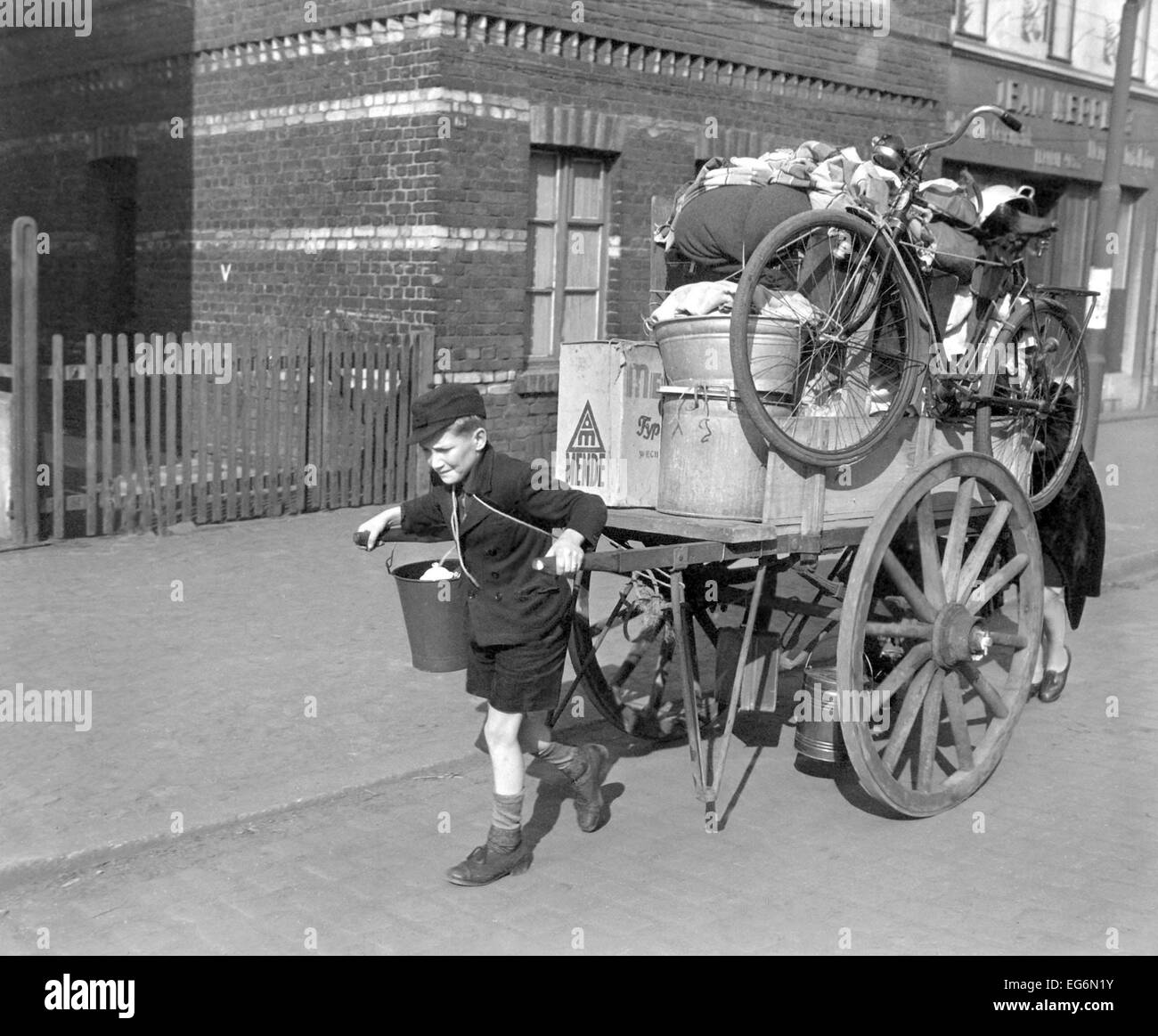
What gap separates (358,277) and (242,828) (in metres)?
8.15

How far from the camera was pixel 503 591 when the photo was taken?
4.71 m

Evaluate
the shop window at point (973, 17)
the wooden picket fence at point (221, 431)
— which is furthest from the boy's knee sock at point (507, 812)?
the shop window at point (973, 17)

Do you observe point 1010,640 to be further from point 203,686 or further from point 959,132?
point 203,686

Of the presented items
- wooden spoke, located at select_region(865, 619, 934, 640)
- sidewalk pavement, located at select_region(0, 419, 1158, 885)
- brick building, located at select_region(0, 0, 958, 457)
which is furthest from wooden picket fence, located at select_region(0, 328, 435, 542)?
wooden spoke, located at select_region(865, 619, 934, 640)

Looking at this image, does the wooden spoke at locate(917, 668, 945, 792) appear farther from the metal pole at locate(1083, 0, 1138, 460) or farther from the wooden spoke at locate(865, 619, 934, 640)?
the metal pole at locate(1083, 0, 1138, 460)

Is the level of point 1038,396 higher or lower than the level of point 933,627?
higher

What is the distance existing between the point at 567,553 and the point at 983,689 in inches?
85.9

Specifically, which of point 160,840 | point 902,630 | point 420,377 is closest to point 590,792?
point 902,630

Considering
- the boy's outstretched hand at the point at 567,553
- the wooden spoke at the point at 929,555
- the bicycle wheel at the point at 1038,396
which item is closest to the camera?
the boy's outstretched hand at the point at 567,553

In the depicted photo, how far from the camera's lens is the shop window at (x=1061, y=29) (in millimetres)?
19047

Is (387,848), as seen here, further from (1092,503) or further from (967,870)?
(1092,503)

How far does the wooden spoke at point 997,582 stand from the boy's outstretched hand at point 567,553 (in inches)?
75.1

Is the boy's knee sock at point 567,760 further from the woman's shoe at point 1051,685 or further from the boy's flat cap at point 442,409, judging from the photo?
the woman's shoe at point 1051,685

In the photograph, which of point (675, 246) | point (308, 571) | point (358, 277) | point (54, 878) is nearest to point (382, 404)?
point (358, 277)
